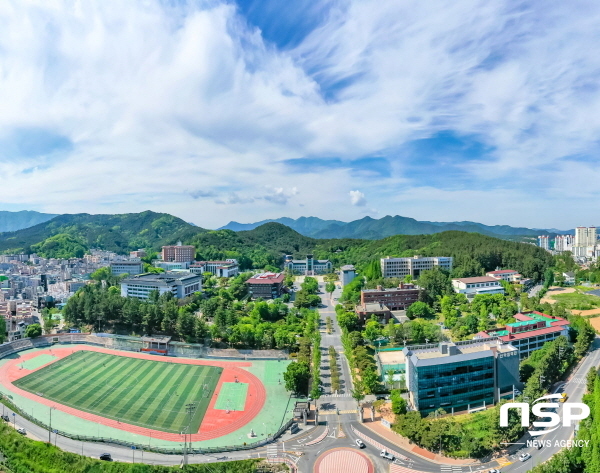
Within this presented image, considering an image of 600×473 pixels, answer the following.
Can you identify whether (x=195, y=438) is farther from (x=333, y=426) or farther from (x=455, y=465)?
(x=455, y=465)

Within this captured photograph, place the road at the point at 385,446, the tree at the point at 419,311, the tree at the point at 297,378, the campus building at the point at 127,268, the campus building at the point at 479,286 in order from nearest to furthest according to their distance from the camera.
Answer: the road at the point at 385,446
the tree at the point at 297,378
the tree at the point at 419,311
the campus building at the point at 479,286
the campus building at the point at 127,268

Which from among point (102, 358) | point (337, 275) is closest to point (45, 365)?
point (102, 358)

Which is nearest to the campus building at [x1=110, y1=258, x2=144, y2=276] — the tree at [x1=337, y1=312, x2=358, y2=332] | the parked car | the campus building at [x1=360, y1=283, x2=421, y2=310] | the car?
the campus building at [x1=360, y1=283, x2=421, y2=310]

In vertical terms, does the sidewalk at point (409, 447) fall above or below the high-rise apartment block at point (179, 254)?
below

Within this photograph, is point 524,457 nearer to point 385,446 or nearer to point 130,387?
point 385,446

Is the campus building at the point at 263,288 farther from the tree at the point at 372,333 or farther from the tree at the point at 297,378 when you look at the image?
the tree at the point at 297,378

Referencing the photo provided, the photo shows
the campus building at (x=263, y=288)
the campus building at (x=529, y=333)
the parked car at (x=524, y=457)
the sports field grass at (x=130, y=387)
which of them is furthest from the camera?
the campus building at (x=263, y=288)

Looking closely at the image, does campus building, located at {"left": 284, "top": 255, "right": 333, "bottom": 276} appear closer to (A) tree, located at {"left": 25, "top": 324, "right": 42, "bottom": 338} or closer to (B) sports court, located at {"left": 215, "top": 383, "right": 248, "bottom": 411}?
(A) tree, located at {"left": 25, "top": 324, "right": 42, "bottom": 338}

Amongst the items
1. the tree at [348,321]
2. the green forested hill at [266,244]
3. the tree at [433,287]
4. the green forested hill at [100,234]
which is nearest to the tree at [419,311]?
the tree at [433,287]
